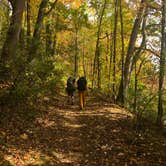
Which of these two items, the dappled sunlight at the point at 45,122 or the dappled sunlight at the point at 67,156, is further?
the dappled sunlight at the point at 45,122

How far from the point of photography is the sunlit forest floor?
7.70m

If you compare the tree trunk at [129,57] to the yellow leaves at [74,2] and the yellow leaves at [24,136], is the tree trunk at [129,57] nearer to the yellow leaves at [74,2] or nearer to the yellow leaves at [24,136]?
the yellow leaves at [74,2]

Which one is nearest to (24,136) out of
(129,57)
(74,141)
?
(74,141)

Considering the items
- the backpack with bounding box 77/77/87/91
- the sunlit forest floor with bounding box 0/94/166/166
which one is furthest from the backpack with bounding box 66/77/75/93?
the sunlit forest floor with bounding box 0/94/166/166

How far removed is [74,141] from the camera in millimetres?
9336

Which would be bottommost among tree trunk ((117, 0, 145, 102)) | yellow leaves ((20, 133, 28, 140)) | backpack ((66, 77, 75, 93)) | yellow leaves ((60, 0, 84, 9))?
yellow leaves ((20, 133, 28, 140))

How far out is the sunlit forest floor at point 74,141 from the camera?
770 cm

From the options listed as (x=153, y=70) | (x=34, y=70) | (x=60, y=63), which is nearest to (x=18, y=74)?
(x=34, y=70)

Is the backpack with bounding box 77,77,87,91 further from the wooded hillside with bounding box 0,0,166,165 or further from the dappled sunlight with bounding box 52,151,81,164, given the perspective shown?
the dappled sunlight with bounding box 52,151,81,164

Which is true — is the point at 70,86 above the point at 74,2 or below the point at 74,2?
below

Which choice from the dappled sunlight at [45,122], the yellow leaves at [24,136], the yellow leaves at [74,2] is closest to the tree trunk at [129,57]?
the yellow leaves at [74,2]

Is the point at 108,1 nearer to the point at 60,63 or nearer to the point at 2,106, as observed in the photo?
the point at 60,63

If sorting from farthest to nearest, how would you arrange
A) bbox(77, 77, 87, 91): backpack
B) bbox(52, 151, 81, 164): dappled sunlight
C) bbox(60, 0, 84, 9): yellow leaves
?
bbox(60, 0, 84, 9): yellow leaves, bbox(77, 77, 87, 91): backpack, bbox(52, 151, 81, 164): dappled sunlight

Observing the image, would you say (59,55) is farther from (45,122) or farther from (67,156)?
(67,156)
